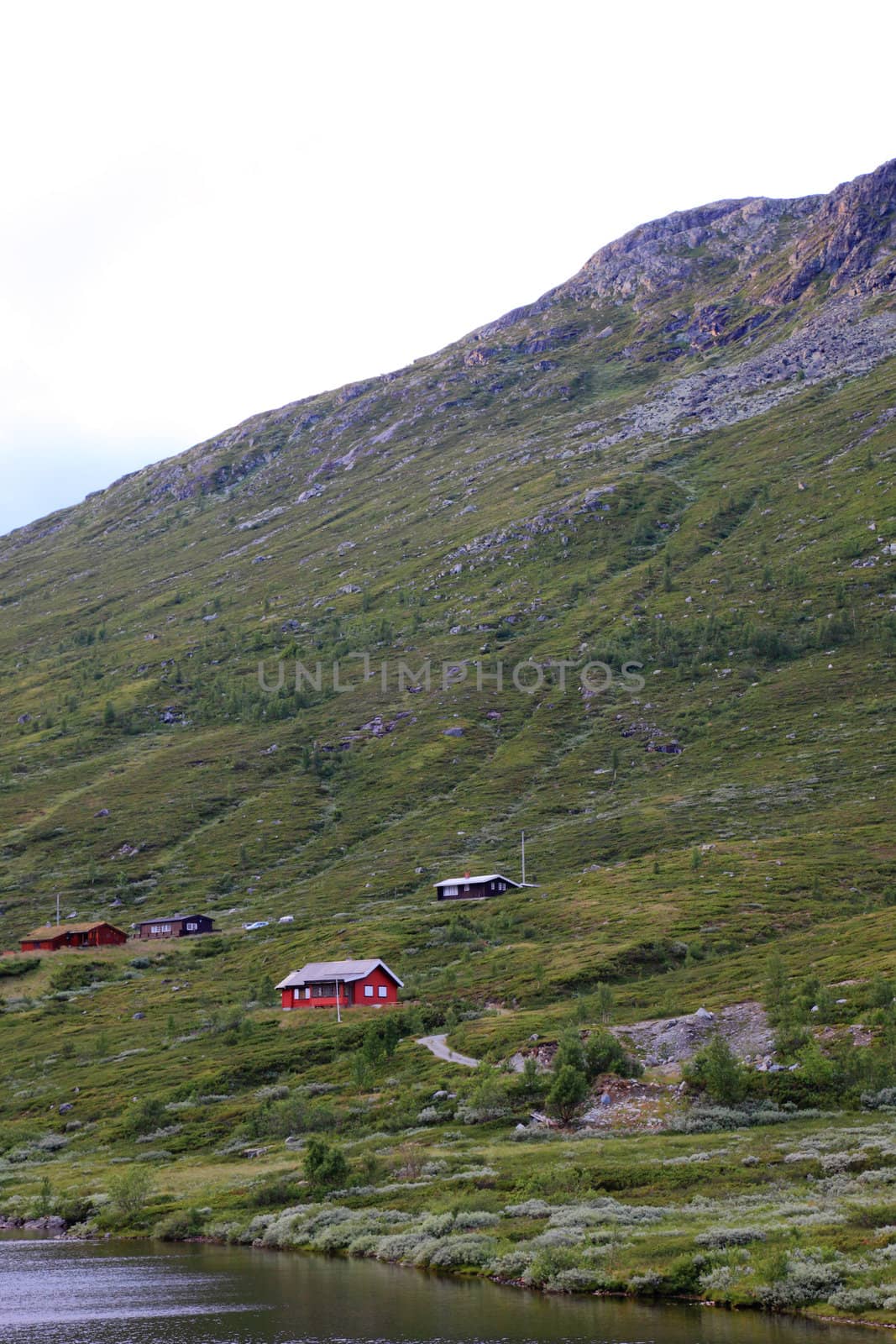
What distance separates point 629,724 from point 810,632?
120 feet

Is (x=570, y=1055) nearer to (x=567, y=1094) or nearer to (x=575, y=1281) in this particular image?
(x=567, y=1094)

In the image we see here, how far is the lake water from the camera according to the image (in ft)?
112

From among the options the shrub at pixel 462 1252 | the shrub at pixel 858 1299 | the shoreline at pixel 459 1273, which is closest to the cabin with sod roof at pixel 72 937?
the shoreline at pixel 459 1273

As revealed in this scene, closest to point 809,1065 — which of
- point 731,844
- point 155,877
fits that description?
point 731,844

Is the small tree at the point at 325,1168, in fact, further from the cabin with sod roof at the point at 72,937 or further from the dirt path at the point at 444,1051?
the cabin with sod roof at the point at 72,937

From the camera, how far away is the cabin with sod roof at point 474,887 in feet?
432

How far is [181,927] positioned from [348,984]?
46.7m

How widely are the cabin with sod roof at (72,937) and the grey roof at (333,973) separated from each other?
41.1 meters

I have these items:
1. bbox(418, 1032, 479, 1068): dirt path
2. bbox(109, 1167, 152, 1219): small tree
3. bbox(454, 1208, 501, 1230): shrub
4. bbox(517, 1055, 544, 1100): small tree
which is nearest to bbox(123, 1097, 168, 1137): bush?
bbox(109, 1167, 152, 1219): small tree

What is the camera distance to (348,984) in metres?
102

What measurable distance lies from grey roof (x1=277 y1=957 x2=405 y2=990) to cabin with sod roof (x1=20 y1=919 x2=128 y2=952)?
4106 cm

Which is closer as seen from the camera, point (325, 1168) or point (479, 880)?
point (325, 1168)

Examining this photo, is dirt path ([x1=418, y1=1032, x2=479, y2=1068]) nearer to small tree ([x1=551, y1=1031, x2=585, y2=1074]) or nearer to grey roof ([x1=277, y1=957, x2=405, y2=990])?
small tree ([x1=551, y1=1031, x2=585, y2=1074])

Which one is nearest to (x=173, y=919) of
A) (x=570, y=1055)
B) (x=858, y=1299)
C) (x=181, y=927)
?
(x=181, y=927)
